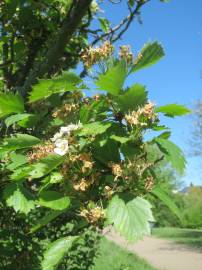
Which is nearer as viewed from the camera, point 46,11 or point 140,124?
A: point 140,124

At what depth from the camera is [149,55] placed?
170cm

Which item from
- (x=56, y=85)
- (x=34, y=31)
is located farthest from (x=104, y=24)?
(x=56, y=85)

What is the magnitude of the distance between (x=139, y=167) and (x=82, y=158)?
0.60ft

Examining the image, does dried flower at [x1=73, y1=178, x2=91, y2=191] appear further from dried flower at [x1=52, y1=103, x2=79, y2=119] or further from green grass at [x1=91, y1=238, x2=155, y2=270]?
green grass at [x1=91, y1=238, x2=155, y2=270]

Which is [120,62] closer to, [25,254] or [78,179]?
[78,179]

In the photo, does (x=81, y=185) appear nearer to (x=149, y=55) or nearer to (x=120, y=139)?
(x=120, y=139)

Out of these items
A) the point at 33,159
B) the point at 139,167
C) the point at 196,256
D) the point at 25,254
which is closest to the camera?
the point at 139,167

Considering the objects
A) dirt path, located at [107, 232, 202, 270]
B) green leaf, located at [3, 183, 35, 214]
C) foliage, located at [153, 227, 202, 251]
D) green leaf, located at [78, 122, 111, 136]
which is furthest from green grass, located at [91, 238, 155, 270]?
green leaf, located at [78, 122, 111, 136]

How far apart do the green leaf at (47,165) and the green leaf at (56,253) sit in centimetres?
27

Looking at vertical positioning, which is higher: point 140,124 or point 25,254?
point 140,124

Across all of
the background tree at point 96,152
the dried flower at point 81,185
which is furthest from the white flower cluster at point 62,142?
the dried flower at point 81,185

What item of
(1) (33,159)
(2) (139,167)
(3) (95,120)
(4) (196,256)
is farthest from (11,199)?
(4) (196,256)

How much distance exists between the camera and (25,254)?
472cm

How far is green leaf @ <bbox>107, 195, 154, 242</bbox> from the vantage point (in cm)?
150
